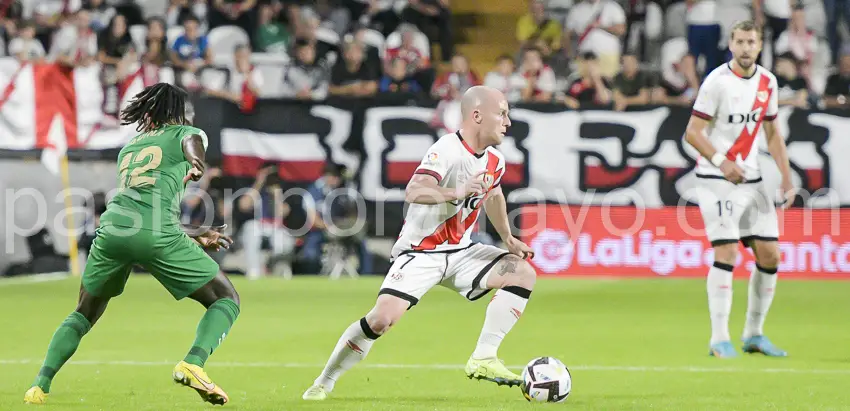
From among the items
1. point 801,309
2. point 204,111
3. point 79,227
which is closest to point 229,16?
point 204,111

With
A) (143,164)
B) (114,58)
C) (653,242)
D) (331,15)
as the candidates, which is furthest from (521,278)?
(331,15)

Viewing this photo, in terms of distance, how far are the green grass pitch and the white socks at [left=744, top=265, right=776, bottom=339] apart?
365mm

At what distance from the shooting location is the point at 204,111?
17.1m

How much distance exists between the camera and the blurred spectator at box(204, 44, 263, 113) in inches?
679

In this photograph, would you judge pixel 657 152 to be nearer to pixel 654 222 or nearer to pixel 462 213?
pixel 654 222

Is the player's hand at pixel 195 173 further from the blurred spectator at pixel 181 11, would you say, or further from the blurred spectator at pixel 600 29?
the blurred spectator at pixel 181 11

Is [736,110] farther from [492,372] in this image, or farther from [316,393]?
[316,393]

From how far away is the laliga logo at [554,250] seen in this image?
16.7 metres

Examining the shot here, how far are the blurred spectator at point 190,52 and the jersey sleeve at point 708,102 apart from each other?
32.9ft

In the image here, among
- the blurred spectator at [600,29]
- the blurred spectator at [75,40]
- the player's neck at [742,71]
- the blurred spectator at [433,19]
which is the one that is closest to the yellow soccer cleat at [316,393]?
the player's neck at [742,71]

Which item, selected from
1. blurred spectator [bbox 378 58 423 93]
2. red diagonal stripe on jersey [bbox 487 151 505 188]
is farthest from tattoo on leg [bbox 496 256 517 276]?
blurred spectator [bbox 378 58 423 93]

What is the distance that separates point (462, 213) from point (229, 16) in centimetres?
1309

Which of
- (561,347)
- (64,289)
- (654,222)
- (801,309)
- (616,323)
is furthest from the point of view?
(654,222)

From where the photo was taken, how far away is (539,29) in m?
19.6
